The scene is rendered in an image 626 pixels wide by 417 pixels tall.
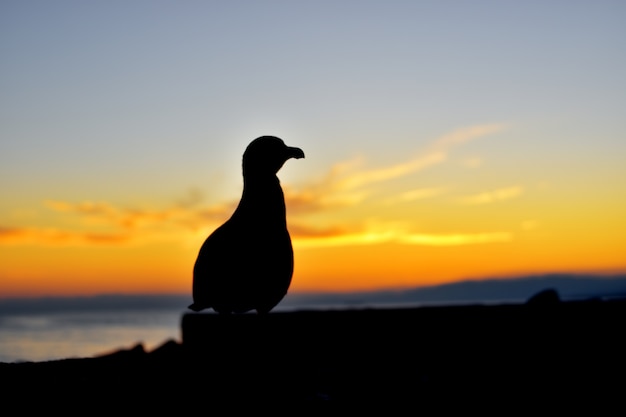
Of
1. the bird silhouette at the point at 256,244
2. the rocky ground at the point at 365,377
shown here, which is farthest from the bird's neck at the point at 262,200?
the rocky ground at the point at 365,377

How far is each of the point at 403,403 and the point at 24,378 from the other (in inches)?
124

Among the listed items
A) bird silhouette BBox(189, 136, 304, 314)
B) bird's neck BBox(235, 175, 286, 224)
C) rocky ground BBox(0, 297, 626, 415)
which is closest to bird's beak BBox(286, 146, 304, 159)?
bird silhouette BBox(189, 136, 304, 314)

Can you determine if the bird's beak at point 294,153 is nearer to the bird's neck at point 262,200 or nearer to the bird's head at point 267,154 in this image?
the bird's head at point 267,154

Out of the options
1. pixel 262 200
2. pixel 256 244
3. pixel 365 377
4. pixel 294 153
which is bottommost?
pixel 365 377

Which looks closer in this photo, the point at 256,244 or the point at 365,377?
the point at 256,244

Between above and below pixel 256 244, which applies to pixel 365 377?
below

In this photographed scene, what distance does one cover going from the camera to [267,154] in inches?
240

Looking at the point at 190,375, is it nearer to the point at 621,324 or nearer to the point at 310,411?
the point at 310,411

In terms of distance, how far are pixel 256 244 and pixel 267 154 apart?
742 millimetres

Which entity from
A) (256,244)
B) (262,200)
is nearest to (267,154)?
(262,200)

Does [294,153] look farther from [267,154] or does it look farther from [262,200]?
[262,200]

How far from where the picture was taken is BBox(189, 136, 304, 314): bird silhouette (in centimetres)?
607

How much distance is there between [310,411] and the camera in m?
5.19

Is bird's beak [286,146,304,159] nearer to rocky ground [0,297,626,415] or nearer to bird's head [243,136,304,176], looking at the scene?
bird's head [243,136,304,176]
